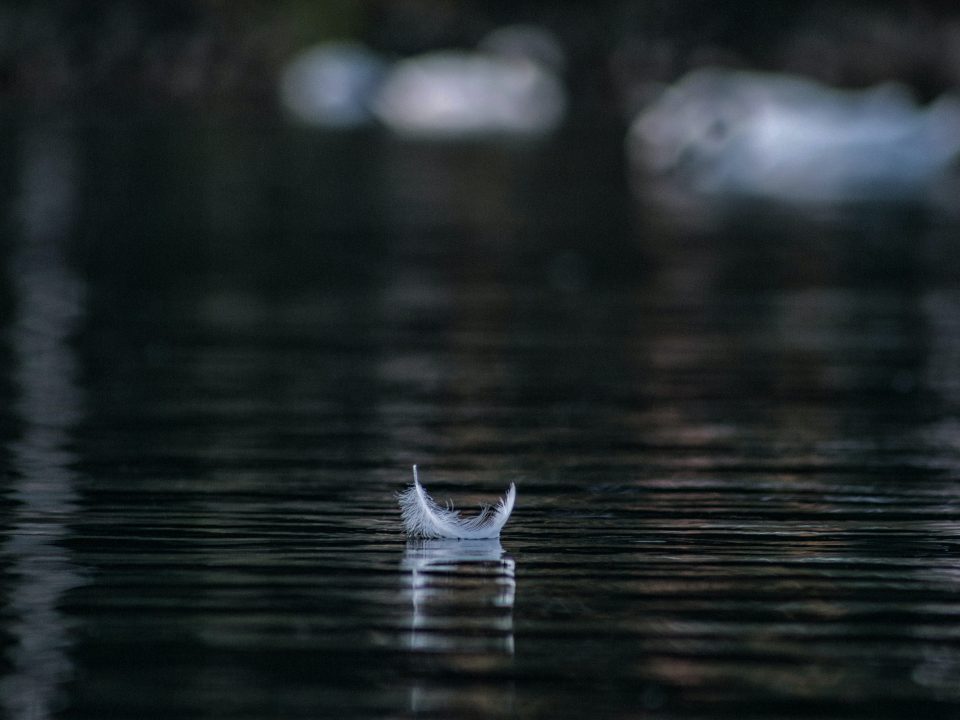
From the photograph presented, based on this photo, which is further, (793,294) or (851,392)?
(793,294)

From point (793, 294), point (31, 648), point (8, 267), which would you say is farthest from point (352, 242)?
point (31, 648)

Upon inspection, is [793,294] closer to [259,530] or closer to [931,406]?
[931,406]

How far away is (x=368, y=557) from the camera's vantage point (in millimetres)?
5996

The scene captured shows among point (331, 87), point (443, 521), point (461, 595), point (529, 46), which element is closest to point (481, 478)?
point (443, 521)

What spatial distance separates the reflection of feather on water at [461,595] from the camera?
5098 mm

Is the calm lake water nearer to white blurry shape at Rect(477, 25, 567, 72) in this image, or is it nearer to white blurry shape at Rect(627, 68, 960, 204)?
white blurry shape at Rect(627, 68, 960, 204)

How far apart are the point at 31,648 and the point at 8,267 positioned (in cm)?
1101

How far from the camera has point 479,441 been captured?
27.5 feet

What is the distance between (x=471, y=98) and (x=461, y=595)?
44.6 metres

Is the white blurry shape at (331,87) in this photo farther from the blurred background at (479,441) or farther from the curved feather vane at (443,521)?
the curved feather vane at (443,521)

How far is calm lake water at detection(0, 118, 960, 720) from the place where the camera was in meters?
4.83

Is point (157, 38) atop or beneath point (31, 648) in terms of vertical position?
atop

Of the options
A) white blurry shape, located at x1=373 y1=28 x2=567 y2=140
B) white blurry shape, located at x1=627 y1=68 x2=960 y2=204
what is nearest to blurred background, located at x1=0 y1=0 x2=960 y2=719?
white blurry shape, located at x1=627 y1=68 x2=960 y2=204

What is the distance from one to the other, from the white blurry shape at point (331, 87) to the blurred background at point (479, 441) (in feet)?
70.6
